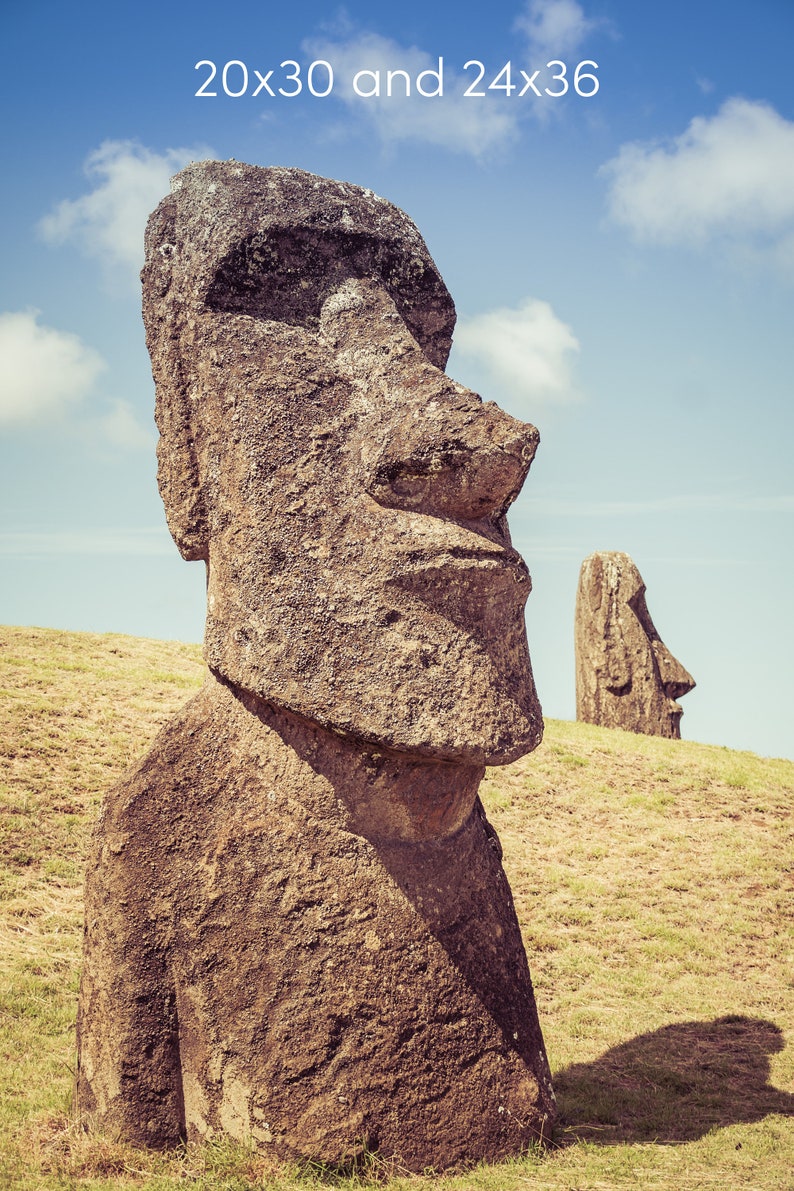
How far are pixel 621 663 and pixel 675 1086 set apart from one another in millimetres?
11789

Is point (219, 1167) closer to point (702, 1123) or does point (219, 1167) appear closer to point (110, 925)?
point (110, 925)

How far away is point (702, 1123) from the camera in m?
5.68

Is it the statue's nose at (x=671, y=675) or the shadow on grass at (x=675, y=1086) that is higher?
the statue's nose at (x=671, y=675)

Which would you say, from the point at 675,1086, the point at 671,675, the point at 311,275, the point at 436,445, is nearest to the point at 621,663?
the point at 671,675

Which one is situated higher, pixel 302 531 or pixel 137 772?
pixel 302 531

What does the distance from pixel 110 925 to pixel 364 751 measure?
53.9 inches

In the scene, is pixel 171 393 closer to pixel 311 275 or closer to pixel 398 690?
pixel 311 275

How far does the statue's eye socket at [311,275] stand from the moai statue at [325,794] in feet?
0.08

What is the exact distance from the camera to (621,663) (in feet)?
59.1

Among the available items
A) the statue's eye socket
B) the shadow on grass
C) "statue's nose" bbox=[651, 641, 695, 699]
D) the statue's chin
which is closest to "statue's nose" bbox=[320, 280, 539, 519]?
the statue's eye socket

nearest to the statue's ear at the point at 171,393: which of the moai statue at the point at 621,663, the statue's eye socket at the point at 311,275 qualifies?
the statue's eye socket at the point at 311,275

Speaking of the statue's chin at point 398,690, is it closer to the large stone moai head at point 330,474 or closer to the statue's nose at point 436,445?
the large stone moai head at point 330,474

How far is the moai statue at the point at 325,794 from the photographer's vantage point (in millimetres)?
4578

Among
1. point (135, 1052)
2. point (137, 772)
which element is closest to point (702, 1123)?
point (135, 1052)
